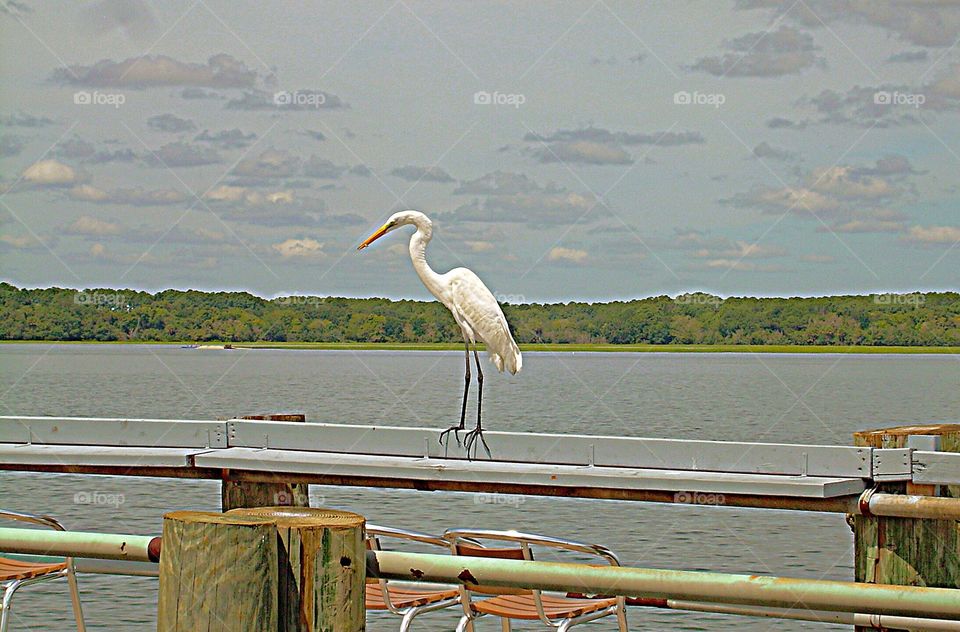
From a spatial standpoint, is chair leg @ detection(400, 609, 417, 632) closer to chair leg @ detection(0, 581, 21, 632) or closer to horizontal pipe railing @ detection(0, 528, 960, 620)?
chair leg @ detection(0, 581, 21, 632)

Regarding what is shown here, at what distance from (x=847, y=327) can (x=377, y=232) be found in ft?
186

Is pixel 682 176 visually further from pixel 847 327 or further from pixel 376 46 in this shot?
pixel 847 327

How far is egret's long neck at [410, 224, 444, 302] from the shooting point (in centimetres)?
934

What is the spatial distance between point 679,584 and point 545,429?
36909 millimetres

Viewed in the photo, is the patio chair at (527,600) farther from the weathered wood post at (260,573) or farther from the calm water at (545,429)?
the calm water at (545,429)

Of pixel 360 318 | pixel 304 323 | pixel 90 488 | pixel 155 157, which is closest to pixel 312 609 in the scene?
pixel 90 488

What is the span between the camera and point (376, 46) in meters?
86.9

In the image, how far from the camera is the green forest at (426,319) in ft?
137

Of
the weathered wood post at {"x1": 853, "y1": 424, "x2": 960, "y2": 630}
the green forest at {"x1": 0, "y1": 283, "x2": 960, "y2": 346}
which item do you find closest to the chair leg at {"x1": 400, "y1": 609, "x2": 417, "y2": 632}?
the weathered wood post at {"x1": 853, "y1": 424, "x2": 960, "y2": 630}

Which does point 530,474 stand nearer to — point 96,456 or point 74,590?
point 74,590

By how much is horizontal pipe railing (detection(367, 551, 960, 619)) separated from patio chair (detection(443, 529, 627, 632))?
175 centimetres

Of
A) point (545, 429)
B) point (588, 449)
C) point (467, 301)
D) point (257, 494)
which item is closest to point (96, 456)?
point (257, 494)

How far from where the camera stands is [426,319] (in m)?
40.8

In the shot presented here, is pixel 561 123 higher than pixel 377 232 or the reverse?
higher
